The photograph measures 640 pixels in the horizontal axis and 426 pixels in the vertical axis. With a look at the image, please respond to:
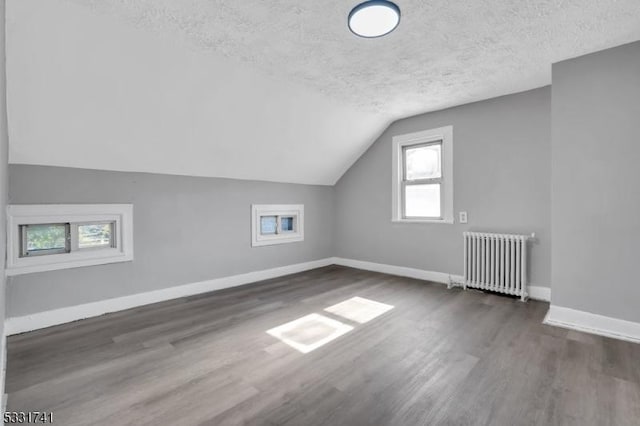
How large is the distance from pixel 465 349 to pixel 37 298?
3.87 meters

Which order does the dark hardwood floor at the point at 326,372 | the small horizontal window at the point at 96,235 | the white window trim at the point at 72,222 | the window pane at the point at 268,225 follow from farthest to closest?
the window pane at the point at 268,225
the small horizontal window at the point at 96,235
the white window trim at the point at 72,222
the dark hardwood floor at the point at 326,372

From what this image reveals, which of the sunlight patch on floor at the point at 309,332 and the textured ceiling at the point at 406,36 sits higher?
the textured ceiling at the point at 406,36

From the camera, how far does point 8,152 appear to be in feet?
8.39

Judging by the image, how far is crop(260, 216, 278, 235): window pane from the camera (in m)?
4.68

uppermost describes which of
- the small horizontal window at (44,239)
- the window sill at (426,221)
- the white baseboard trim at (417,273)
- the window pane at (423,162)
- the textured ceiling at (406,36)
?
the textured ceiling at (406,36)

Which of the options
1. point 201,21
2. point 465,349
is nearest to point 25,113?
point 201,21

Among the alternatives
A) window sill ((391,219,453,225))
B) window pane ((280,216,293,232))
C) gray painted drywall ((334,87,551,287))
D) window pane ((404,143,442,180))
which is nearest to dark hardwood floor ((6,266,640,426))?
gray painted drywall ((334,87,551,287))

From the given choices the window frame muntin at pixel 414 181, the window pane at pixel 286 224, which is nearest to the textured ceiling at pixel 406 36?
the window frame muntin at pixel 414 181

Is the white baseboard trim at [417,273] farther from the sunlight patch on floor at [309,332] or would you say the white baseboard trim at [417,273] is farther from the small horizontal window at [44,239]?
the small horizontal window at [44,239]

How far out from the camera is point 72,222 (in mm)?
2975

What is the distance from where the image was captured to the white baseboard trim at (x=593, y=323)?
8.38 feet

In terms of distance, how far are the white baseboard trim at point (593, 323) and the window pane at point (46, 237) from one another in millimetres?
4908

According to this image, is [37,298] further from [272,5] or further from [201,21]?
[272,5]

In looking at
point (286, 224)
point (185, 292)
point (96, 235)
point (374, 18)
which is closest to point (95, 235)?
point (96, 235)
